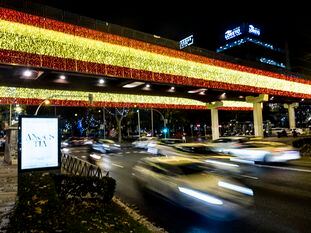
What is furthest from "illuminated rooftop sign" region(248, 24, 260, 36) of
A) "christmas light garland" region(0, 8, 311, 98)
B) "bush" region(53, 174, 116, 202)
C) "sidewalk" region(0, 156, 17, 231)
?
"bush" region(53, 174, 116, 202)

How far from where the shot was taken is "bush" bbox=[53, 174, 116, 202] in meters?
9.64

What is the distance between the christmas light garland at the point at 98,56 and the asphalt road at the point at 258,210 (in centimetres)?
827

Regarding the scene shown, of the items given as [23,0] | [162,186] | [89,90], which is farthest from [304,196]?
[89,90]

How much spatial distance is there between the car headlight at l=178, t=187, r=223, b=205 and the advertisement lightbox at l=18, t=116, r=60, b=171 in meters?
4.12

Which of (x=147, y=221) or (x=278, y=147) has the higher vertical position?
(x=278, y=147)

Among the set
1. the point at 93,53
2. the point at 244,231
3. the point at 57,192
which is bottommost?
the point at 244,231

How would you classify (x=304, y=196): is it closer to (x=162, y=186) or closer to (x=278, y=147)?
(x=162, y=186)

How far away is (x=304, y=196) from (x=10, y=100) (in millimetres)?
21437

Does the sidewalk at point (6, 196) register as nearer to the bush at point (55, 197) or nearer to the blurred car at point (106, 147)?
the bush at point (55, 197)

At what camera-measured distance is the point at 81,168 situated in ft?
49.1

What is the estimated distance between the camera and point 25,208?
745 centimetres

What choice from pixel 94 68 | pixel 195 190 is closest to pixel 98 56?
pixel 94 68

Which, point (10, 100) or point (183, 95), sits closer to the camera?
point (10, 100)

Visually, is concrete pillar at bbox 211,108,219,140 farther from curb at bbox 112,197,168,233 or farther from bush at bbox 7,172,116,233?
curb at bbox 112,197,168,233
